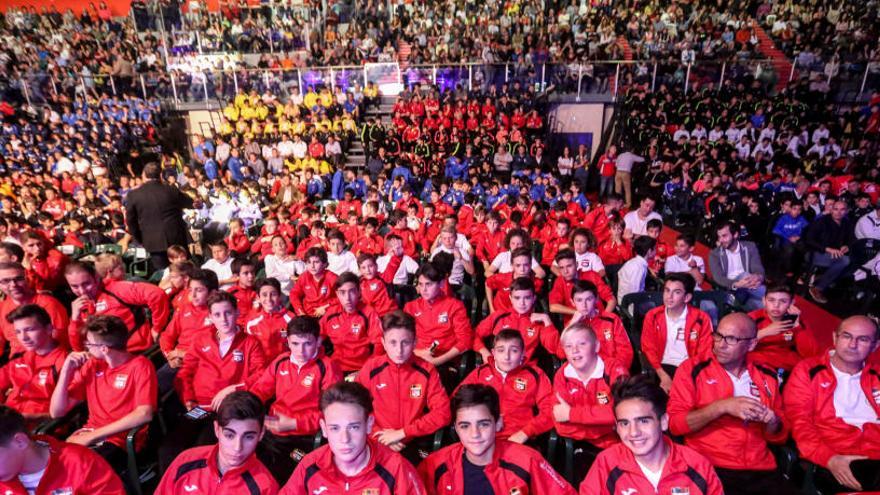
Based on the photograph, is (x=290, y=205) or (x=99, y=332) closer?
(x=99, y=332)

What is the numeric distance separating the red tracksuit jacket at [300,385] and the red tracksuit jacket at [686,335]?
2244mm

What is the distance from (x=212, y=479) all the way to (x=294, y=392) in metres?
0.86

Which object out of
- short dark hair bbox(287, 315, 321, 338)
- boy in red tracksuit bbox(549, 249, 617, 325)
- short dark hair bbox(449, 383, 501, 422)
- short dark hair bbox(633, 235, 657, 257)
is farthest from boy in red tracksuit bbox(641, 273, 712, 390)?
short dark hair bbox(287, 315, 321, 338)

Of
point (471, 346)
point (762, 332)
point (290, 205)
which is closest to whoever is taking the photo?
point (762, 332)

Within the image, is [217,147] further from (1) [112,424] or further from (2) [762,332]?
(2) [762,332]

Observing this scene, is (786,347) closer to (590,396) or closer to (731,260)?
(731,260)

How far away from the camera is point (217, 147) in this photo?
11.8 m

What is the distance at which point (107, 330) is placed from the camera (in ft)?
9.09

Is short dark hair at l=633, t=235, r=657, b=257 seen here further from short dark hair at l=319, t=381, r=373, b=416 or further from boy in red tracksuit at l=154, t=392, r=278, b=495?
boy in red tracksuit at l=154, t=392, r=278, b=495

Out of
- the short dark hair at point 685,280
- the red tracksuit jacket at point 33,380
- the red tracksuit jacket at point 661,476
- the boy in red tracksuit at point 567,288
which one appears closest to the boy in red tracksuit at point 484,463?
the red tracksuit jacket at point 661,476

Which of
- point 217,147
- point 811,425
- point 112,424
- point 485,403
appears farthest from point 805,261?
point 217,147

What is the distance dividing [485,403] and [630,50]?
15098 mm

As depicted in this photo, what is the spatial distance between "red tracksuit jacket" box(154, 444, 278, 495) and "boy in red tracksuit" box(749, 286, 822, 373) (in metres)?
3.11

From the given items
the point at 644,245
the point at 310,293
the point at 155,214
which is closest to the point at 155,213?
the point at 155,214
